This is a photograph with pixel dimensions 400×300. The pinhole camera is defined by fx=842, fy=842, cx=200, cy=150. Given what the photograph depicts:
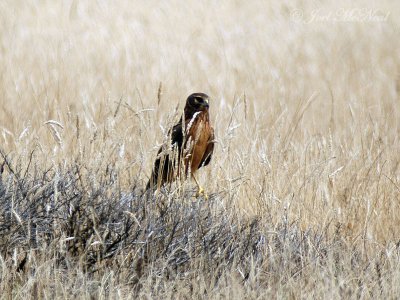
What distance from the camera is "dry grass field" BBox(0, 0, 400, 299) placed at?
12.7 ft

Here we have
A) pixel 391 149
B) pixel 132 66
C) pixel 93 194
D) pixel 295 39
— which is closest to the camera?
pixel 93 194

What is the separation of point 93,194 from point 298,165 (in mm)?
1831

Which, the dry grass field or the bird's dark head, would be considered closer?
the dry grass field

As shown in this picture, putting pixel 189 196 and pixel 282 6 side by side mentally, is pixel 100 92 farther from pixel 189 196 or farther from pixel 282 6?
pixel 282 6

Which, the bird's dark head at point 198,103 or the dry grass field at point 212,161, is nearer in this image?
the dry grass field at point 212,161

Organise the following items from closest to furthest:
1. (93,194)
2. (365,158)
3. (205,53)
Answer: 1. (93,194)
2. (365,158)
3. (205,53)

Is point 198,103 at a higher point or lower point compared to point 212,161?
higher

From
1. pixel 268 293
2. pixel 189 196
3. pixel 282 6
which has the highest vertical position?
pixel 282 6

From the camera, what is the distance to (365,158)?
19.1 feet

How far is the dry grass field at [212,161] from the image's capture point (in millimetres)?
3863

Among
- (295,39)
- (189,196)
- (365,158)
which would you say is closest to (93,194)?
(189,196)

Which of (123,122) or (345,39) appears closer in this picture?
Result: (123,122)

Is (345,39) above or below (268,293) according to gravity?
above

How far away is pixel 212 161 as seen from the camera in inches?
225
